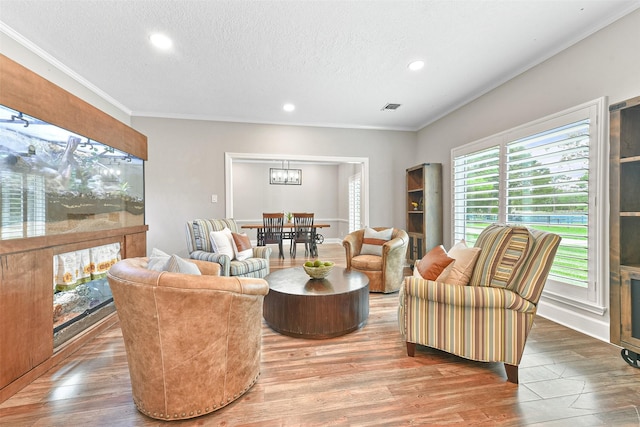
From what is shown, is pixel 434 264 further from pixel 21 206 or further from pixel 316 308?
pixel 21 206

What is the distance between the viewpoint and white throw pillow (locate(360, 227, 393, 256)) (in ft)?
12.5

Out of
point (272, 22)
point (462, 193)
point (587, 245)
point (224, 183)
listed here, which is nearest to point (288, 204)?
point (224, 183)

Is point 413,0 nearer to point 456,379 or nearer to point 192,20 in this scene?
point 192,20

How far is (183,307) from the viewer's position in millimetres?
1295

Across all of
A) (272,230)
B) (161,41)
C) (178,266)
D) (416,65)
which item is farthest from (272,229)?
(178,266)

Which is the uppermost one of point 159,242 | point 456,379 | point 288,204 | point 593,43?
point 593,43

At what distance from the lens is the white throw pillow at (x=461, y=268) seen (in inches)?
74.4

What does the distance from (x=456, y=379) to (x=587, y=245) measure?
183 cm

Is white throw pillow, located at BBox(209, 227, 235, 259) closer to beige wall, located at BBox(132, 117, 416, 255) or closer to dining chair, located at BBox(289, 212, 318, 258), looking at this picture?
beige wall, located at BBox(132, 117, 416, 255)

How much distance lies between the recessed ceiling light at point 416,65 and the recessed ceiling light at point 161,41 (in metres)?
2.45

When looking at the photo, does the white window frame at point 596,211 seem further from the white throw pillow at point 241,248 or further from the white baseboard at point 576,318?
the white throw pillow at point 241,248

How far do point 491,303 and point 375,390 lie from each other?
36.4 inches

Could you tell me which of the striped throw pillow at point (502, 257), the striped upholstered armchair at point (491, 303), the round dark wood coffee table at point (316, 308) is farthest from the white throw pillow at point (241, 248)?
the striped throw pillow at point (502, 257)

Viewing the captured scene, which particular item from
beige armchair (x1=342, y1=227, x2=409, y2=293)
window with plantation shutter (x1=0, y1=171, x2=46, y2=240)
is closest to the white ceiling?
window with plantation shutter (x1=0, y1=171, x2=46, y2=240)
